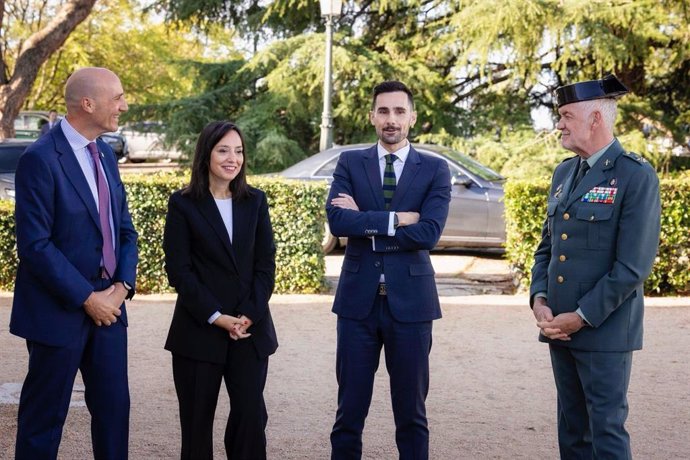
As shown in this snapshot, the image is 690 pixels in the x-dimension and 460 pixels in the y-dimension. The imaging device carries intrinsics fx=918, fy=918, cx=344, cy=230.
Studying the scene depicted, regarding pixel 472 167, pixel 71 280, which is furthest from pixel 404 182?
pixel 472 167

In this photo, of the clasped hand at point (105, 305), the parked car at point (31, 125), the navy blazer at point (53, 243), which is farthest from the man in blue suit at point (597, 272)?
the parked car at point (31, 125)

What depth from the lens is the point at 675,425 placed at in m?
5.93

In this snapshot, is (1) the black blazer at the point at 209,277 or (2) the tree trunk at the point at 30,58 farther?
(2) the tree trunk at the point at 30,58

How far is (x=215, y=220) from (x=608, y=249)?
1.80m

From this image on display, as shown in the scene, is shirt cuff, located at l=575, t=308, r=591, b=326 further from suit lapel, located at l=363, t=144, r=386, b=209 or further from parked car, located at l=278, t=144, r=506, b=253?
parked car, located at l=278, t=144, r=506, b=253

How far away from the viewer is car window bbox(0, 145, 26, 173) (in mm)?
16500

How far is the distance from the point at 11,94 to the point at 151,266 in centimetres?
1060

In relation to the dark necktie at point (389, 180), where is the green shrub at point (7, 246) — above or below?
below

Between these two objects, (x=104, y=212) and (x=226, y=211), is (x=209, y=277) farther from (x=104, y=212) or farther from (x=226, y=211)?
(x=104, y=212)

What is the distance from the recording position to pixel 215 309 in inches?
168

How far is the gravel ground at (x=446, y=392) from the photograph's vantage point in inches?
216

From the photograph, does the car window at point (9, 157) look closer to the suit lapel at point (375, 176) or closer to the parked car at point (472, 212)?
the parked car at point (472, 212)

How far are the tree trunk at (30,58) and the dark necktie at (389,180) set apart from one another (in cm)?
1648

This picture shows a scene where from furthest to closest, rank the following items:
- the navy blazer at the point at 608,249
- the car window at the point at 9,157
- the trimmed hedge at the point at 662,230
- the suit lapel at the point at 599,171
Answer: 1. the car window at the point at 9,157
2. the trimmed hedge at the point at 662,230
3. the suit lapel at the point at 599,171
4. the navy blazer at the point at 608,249
